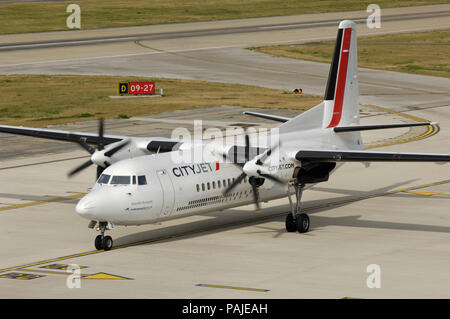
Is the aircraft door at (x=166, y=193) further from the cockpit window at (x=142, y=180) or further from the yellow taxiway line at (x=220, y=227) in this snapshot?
the yellow taxiway line at (x=220, y=227)

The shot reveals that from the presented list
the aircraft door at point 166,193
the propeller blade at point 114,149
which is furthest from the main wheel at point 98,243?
the propeller blade at point 114,149

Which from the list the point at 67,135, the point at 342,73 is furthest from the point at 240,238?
the point at 67,135

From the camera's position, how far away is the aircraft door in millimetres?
31406

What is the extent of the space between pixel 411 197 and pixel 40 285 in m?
20.4

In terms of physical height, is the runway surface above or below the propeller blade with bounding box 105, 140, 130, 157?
below

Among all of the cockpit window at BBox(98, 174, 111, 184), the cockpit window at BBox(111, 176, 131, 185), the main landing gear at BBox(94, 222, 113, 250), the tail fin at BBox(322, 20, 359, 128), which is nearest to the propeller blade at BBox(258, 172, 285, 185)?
the cockpit window at BBox(111, 176, 131, 185)

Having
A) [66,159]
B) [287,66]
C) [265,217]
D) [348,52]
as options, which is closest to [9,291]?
[265,217]

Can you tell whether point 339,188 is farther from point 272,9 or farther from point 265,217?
point 272,9

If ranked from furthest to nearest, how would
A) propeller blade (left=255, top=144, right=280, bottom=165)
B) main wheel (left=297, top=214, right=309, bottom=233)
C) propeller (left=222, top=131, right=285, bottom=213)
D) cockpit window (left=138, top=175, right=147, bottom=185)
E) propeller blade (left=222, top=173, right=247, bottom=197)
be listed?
main wheel (left=297, top=214, right=309, bottom=233), propeller blade (left=222, top=173, right=247, bottom=197), propeller blade (left=255, top=144, right=280, bottom=165), propeller (left=222, top=131, right=285, bottom=213), cockpit window (left=138, top=175, right=147, bottom=185)

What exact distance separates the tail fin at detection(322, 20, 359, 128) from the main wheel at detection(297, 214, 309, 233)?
5571 millimetres

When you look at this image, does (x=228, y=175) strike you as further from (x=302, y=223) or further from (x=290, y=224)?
(x=302, y=223)

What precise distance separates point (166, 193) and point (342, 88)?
11395 millimetres

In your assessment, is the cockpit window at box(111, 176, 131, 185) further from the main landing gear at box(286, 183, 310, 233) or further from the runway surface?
the main landing gear at box(286, 183, 310, 233)

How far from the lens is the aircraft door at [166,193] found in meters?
31.4
